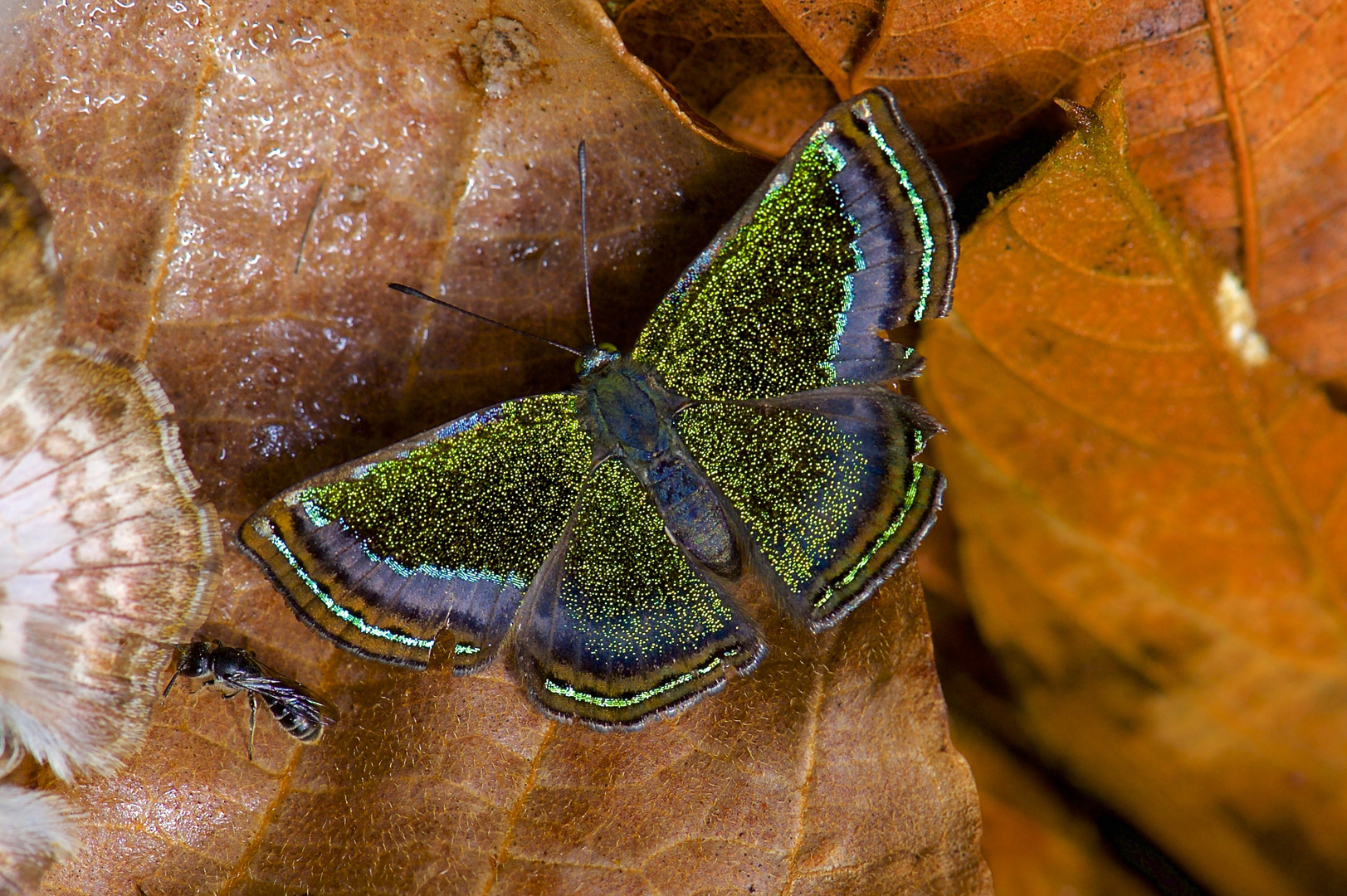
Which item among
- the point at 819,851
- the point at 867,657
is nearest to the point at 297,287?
the point at 867,657

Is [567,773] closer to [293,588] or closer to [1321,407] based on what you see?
[293,588]

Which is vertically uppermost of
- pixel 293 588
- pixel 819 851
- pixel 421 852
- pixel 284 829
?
pixel 819 851

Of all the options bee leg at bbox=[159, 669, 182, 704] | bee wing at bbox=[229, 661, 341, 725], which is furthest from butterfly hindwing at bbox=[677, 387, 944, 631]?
bee leg at bbox=[159, 669, 182, 704]

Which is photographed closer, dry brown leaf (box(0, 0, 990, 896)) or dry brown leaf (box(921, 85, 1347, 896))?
dry brown leaf (box(0, 0, 990, 896))

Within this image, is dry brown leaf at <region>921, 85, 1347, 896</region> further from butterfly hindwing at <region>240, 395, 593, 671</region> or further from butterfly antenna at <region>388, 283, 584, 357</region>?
butterfly hindwing at <region>240, 395, 593, 671</region>

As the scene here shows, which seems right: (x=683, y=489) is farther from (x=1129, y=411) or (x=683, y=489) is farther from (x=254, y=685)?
(x=1129, y=411)

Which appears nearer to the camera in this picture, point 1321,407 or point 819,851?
point 819,851
